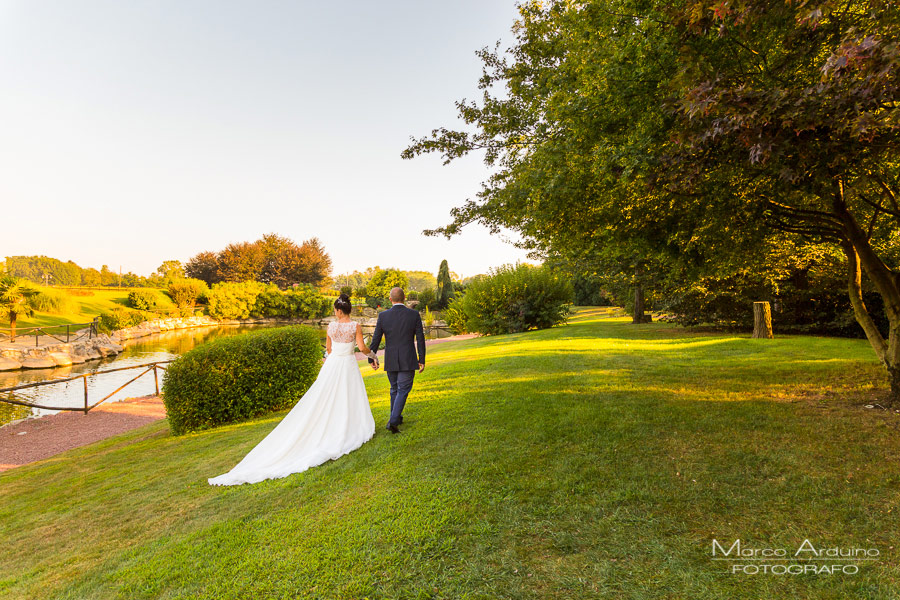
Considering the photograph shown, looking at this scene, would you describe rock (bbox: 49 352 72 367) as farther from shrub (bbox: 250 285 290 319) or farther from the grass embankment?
shrub (bbox: 250 285 290 319)

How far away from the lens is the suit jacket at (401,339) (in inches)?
221

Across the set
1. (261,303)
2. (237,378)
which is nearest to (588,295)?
(261,303)

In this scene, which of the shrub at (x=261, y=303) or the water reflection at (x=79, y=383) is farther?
the shrub at (x=261, y=303)

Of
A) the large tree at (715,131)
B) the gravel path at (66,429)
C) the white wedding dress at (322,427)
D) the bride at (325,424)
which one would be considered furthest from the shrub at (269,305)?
the white wedding dress at (322,427)

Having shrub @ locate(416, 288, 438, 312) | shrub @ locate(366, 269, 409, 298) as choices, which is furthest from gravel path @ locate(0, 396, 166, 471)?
shrub @ locate(366, 269, 409, 298)

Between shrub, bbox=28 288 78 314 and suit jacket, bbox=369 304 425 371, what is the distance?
37.6 metres

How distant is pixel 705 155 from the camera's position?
3.72m

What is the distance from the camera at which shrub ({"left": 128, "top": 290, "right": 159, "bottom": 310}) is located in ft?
134

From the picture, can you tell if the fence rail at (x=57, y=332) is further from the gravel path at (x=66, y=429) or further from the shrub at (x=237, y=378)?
the shrub at (x=237, y=378)

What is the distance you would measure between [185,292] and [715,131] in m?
A: 53.6

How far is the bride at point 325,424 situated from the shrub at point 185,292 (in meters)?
47.0

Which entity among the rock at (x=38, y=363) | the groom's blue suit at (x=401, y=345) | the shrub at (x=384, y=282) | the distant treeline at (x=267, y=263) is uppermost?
the distant treeline at (x=267, y=263)

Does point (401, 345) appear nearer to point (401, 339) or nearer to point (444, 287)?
point (401, 339)

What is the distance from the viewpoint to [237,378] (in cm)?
816
